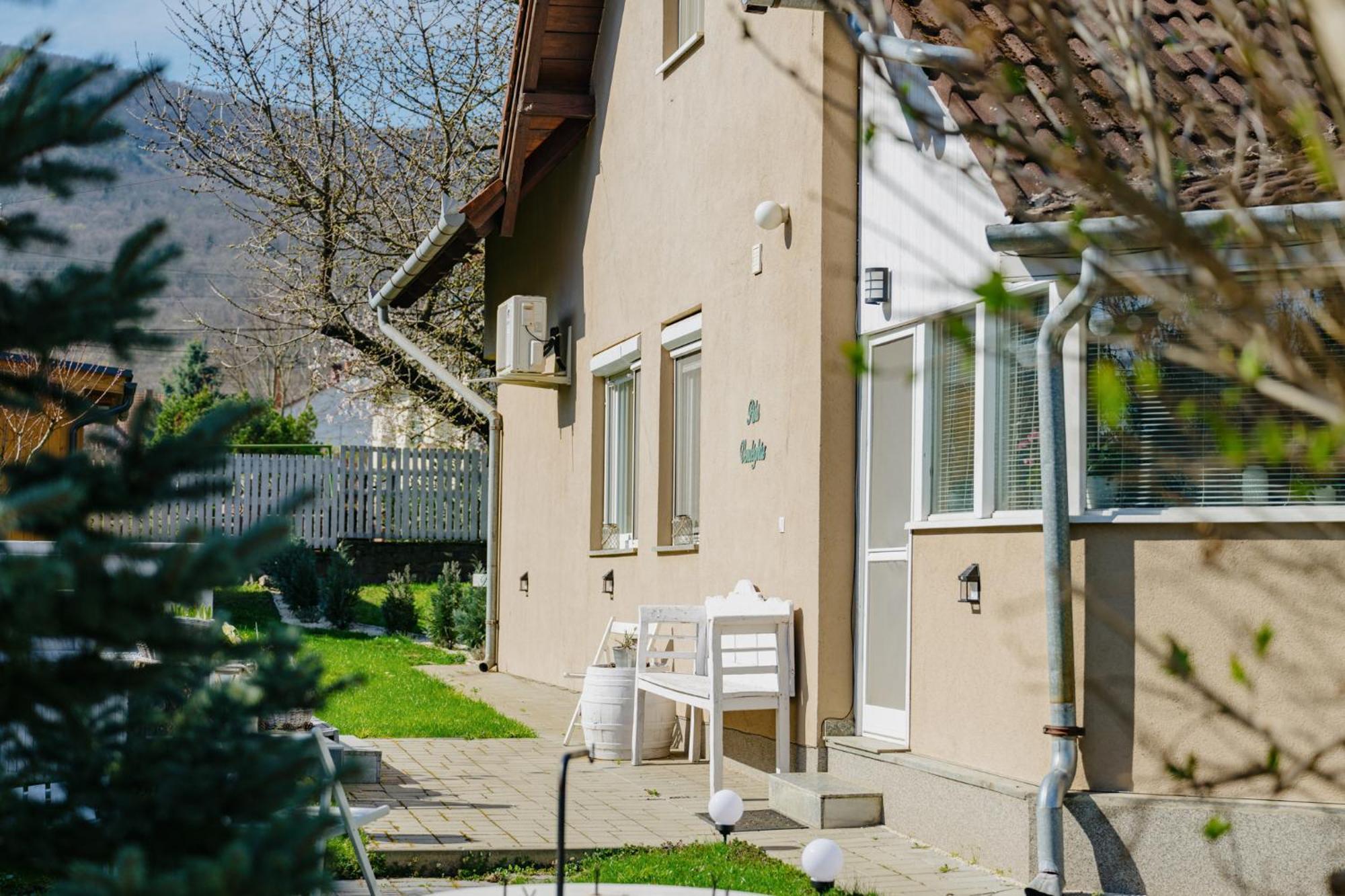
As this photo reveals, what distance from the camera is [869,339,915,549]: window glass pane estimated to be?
27.6ft

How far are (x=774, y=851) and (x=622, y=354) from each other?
19.6ft

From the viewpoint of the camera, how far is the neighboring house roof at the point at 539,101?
13.5 m

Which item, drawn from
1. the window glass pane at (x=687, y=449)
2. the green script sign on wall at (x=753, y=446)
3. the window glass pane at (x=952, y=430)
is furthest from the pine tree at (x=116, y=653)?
the window glass pane at (x=687, y=449)

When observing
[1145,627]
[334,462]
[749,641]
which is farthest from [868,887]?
[334,462]

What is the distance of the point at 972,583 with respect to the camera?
7359 millimetres

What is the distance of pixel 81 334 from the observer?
87.8 inches

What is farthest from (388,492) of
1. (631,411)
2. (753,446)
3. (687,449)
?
(753,446)

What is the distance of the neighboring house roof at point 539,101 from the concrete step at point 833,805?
298 inches

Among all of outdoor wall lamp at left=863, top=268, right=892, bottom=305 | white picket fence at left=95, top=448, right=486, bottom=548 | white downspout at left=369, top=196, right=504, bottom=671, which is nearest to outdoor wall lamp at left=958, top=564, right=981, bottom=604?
outdoor wall lamp at left=863, top=268, right=892, bottom=305

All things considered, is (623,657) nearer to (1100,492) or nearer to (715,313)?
(715,313)

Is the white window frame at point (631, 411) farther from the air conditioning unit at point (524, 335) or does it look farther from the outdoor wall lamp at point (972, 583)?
the outdoor wall lamp at point (972, 583)

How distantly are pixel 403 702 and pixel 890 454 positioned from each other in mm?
5815

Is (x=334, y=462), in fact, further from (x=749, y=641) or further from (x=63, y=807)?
(x=63, y=807)

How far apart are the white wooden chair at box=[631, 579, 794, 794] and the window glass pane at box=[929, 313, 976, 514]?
54.9 inches
